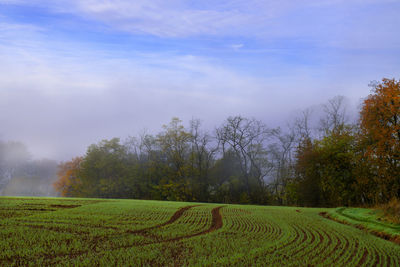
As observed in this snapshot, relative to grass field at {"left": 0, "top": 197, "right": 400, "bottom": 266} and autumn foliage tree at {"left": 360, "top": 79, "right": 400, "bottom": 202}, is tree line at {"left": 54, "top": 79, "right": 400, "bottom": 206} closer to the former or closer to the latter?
autumn foliage tree at {"left": 360, "top": 79, "right": 400, "bottom": 202}

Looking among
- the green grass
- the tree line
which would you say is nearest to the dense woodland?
the tree line

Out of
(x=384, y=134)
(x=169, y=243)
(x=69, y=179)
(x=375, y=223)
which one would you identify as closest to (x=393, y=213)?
(x=375, y=223)

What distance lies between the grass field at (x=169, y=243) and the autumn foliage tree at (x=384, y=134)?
15215 millimetres

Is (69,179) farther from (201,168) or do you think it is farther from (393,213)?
(393,213)

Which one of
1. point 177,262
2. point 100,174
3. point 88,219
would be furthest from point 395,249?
point 100,174

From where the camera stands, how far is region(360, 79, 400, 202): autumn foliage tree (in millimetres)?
21141

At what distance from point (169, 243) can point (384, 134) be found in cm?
2183

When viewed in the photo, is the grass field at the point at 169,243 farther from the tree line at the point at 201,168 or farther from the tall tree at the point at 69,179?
the tall tree at the point at 69,179

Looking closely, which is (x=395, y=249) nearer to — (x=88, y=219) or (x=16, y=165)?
(x=88, y=219)

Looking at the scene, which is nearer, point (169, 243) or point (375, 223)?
point (169, 243)

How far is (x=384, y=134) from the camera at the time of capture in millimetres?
21469

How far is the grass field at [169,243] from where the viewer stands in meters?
5.71

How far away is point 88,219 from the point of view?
30.9ft

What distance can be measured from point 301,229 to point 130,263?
7064mm
